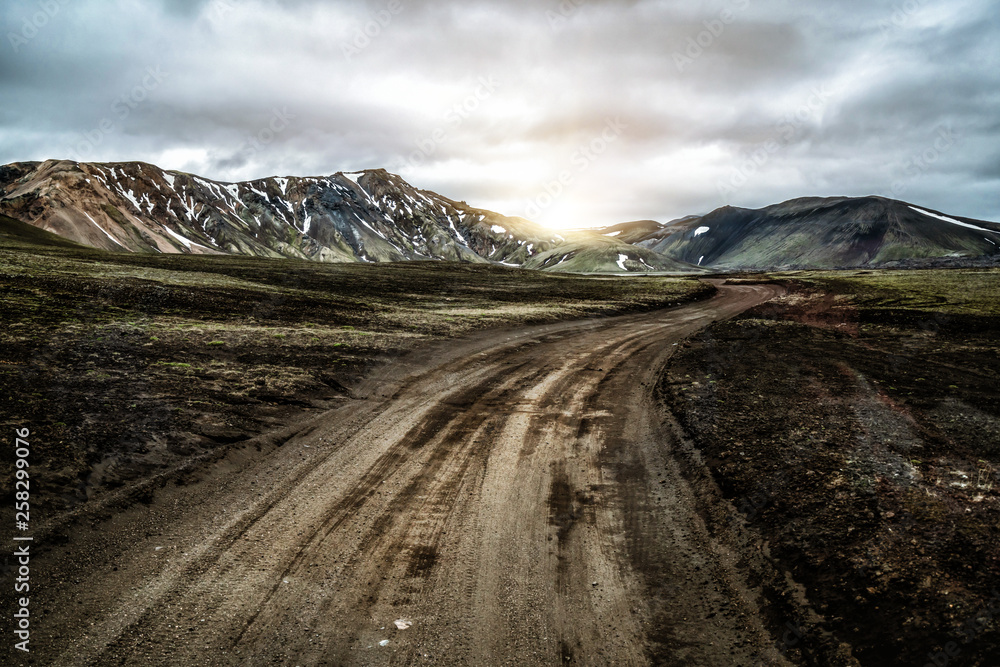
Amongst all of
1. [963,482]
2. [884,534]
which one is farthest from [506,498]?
[963,482]

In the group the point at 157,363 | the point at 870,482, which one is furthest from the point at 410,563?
the point at 157,363

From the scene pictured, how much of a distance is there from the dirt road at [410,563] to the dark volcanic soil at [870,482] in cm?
89

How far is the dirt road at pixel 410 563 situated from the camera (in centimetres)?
449

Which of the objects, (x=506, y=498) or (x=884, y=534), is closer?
(x=884, y=534)

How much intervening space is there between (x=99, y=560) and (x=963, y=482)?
11299 mm

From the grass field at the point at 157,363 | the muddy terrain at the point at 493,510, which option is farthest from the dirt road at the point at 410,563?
the grass field at the point at 157,363

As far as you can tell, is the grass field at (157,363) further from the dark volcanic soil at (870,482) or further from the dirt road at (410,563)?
the dark volcanic soil at (870,482)

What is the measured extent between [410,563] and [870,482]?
21.4ft

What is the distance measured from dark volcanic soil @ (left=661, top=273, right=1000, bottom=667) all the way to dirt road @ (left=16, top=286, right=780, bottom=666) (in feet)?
2.92

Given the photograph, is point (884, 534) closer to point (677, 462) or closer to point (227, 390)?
point (677, 462)

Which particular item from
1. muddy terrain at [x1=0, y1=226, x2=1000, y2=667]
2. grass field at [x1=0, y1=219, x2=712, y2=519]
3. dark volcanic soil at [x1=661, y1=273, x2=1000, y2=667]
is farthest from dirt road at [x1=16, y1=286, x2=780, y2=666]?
grass field at [x1=0, y1=219, x2=712, y2=519]

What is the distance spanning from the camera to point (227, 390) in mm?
10930

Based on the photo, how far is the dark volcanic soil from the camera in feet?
14.5

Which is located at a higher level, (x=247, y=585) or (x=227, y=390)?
(x=227, y=390)
